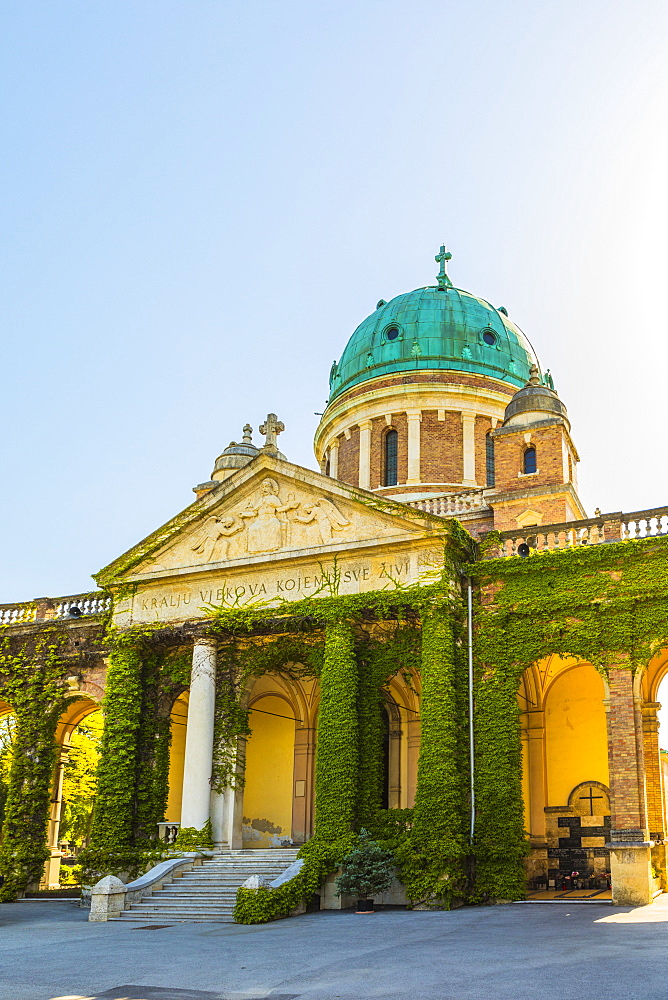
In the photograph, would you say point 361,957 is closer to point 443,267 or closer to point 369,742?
point 369,742

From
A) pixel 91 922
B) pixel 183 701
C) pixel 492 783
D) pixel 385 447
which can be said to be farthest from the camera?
pixel 385 447

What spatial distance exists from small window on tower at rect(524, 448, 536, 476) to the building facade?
27 centimetres

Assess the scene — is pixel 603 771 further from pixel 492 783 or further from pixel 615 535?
pixel 615 535

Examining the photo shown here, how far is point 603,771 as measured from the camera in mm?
25578

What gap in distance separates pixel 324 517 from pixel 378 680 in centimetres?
425

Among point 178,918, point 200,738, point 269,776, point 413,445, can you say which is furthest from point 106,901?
point 413,445

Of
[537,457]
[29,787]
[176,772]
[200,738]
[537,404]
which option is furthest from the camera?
[176,772]

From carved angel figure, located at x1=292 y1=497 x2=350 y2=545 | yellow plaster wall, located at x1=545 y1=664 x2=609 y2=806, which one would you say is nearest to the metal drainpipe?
carved angel figure, located at x1=292 y1=497 x2=350 y2=545

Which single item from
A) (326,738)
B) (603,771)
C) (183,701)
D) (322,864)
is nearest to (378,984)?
(322,864)

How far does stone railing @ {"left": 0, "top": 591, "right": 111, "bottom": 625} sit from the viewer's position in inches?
1120

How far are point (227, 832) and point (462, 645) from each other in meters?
7.30

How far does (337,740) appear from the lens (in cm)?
2255

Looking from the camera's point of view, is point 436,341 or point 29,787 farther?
point 436,341

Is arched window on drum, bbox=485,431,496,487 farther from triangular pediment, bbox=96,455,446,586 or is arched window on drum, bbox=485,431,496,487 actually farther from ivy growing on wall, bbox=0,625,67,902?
ivy growing on wall, bbox=0,625,67,902
